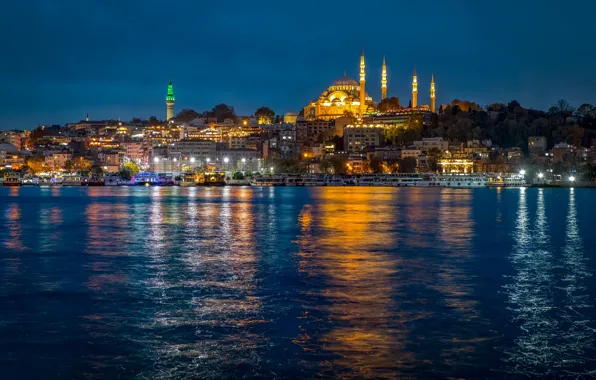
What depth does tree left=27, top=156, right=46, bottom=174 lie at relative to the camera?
359 feet

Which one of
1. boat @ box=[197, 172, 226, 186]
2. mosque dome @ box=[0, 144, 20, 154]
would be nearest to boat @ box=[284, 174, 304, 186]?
boat @ box=[197, 172, 226, 186]

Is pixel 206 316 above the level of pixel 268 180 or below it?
below

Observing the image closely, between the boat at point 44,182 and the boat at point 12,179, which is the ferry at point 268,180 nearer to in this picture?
the boat at point 44,182

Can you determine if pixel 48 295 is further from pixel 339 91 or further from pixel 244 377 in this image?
pixel 339 91

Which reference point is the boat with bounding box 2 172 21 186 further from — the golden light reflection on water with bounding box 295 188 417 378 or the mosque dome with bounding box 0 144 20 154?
the golden light reflection on water with bounding box 295 188 417 378

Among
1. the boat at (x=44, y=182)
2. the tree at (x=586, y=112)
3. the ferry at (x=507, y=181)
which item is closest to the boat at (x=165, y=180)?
the boat at (x=44, y=182)

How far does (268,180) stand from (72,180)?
84.4 feet

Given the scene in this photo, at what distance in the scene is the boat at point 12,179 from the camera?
95.2m

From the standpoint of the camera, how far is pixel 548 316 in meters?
9.45

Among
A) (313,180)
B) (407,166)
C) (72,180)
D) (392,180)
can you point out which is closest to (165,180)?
(72,180)

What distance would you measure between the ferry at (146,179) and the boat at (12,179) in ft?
51.7

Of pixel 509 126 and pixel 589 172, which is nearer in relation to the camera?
pixel 589 172

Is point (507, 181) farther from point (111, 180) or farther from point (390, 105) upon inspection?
point (111, 180)

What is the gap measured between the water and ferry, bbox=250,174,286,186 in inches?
2798
